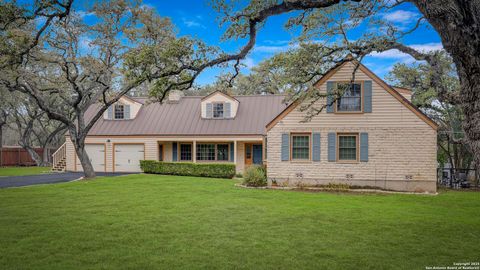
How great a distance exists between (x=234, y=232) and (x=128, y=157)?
21749 mm

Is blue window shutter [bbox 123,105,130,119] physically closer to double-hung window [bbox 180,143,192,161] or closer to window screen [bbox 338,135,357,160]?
double-hung window [bbox 180,143,192,161]

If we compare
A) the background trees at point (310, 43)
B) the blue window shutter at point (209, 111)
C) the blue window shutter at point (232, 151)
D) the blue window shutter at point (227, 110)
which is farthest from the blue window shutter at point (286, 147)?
the blue window shutter at point (209, 111)

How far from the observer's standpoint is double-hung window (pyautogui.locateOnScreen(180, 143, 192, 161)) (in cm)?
2877

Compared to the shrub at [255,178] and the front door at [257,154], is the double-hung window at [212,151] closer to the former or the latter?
the front door at [257,154]

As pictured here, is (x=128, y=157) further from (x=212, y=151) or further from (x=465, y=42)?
(x=465, y=42)

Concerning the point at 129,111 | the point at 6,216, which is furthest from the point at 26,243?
the point at 129,111

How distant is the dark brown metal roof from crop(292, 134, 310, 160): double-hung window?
24.2ft

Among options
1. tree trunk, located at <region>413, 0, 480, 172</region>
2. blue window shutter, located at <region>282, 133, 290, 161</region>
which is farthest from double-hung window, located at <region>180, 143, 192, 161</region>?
tree trunk, located at <region>413, 0, 480, 172</region>

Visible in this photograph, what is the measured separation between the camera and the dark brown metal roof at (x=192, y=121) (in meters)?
27.5

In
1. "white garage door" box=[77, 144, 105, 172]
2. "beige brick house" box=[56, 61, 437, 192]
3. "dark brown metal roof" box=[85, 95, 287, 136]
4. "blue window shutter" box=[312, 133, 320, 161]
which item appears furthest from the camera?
"white garage door" box=[77, 144, 105, 172]

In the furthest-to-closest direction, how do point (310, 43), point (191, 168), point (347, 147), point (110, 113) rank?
point (110, 113)
point (191, 168)
point (347, 147)
point (310, 43)

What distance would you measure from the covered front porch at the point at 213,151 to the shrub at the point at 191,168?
1.40m

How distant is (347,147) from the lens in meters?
18.7

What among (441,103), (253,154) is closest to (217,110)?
(253,154)
